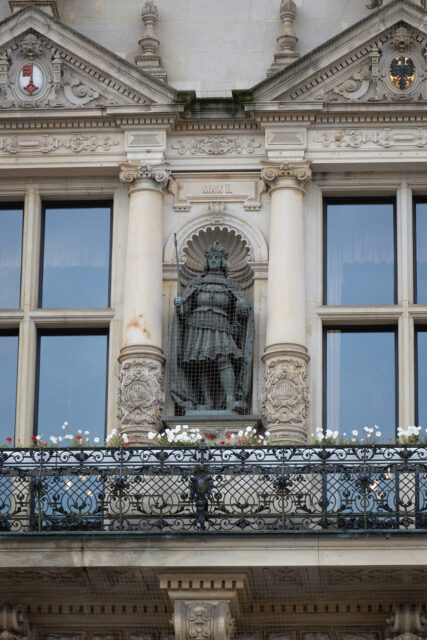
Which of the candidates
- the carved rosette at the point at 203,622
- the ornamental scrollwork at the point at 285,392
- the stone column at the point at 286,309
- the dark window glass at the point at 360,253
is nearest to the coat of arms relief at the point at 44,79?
the stone column at the point at 286,309

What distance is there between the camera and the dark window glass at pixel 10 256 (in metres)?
20.9

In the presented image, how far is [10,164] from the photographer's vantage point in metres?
20.9

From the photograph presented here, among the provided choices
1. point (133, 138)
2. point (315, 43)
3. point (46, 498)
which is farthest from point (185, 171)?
point (46, 498)

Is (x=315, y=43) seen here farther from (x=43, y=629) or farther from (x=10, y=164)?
(x=43, y=629)

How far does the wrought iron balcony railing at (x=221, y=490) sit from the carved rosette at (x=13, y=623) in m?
0.74

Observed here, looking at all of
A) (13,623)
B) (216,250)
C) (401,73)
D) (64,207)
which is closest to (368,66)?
(401,73)

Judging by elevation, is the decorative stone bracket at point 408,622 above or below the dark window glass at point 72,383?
below

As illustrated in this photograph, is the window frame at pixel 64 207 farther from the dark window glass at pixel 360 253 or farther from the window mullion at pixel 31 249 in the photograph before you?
the dark window glass at pixel 360 253

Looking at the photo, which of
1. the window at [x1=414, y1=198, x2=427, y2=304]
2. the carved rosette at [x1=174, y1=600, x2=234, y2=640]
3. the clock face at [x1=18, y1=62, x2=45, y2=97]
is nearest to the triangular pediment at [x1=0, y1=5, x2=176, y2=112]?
the clock face at [x1=18, y1=62, x2=45, y2=97]

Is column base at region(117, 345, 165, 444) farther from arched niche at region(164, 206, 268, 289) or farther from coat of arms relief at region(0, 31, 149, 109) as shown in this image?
coat of arms relief at region(0, 31, 149, 109)

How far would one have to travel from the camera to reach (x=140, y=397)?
1958 centimetres

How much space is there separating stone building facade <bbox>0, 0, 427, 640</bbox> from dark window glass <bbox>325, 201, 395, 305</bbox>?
0.12 meters

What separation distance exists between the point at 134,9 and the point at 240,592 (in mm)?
7355

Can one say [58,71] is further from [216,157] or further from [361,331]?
[361,331]
